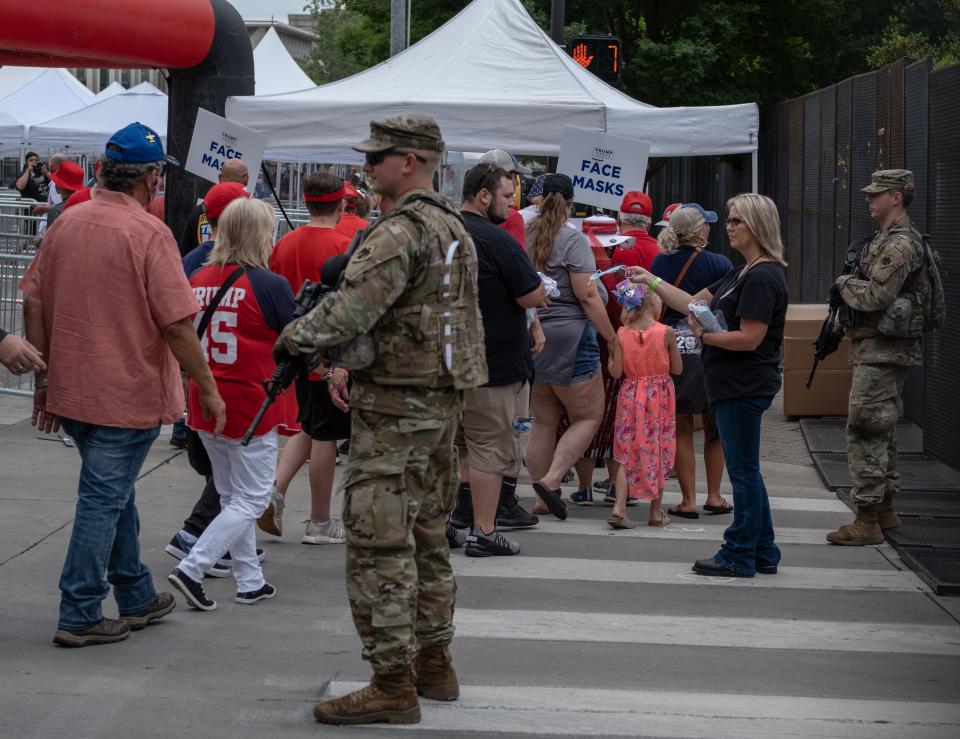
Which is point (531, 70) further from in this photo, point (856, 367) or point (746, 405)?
point (746, 405)

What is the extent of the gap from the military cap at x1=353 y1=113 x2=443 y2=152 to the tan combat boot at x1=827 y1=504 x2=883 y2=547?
4299 mm

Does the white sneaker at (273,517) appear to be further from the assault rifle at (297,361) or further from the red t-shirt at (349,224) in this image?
the assault rifle at (297,361)

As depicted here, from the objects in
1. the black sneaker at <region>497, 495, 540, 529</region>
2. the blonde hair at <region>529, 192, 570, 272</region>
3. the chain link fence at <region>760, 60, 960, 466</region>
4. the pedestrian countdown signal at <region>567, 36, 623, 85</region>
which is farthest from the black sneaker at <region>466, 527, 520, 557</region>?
the pedestrian countdown signal at <region>567, 36, 623, 85</region>

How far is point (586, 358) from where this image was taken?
838 cm

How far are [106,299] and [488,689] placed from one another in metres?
2.08

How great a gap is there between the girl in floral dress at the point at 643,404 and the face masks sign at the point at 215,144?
12.2ft

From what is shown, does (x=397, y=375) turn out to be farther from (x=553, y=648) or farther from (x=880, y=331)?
(x=880, y=331)

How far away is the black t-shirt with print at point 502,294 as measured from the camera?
7.11 meters

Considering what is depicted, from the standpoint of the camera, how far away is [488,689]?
17.4 ft

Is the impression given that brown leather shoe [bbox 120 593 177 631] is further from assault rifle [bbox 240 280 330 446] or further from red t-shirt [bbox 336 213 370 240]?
red t-shirt [bbox 336 213 370 240]

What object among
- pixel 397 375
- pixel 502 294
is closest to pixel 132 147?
pixel 397 375

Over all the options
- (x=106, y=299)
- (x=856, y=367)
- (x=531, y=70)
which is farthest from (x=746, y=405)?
(x=531, y=70)

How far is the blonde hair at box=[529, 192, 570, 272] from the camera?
812 centimetres

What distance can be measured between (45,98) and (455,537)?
84.6 ft
